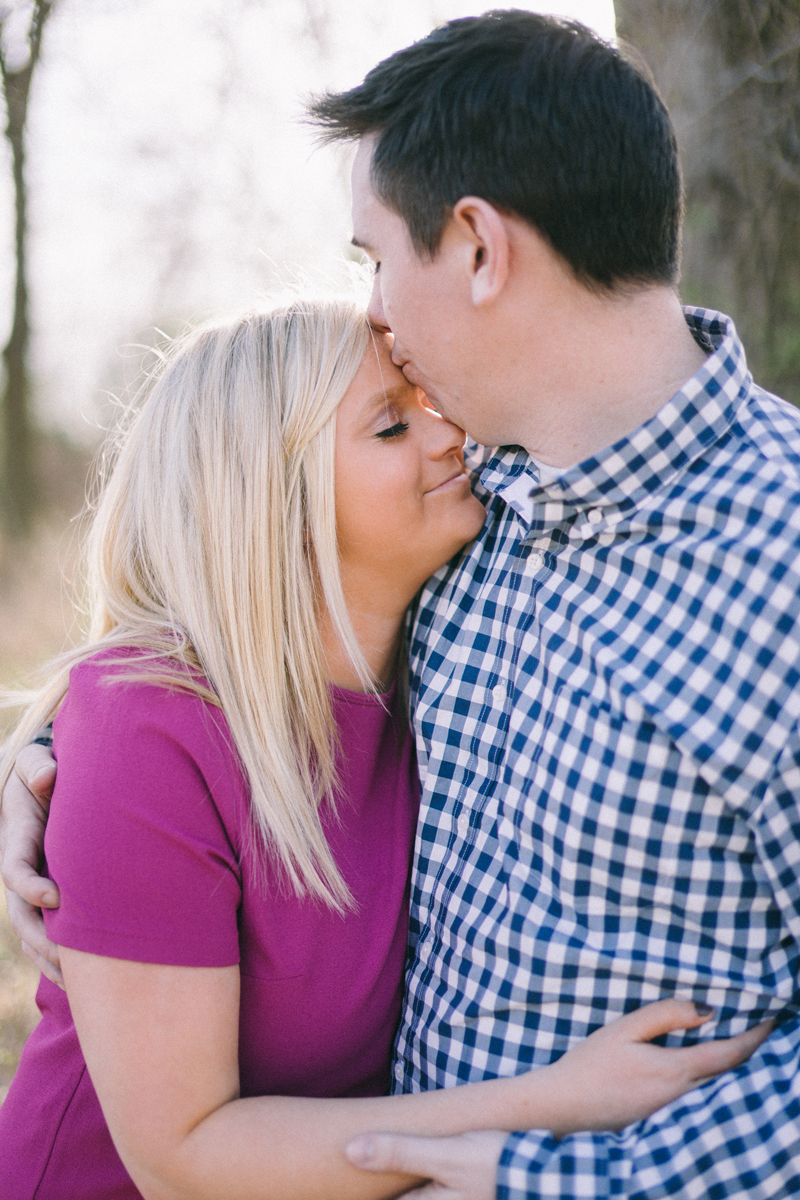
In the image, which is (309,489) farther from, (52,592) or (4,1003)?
(52,592)

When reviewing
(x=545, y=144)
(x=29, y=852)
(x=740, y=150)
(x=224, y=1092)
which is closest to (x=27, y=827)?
(x=29, y=852)

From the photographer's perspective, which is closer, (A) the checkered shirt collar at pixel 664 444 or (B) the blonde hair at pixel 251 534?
(A) the checkered shirt collar at pixel 664 444

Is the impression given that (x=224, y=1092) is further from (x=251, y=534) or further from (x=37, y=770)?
(x=251, y=534)

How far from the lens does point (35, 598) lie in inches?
253

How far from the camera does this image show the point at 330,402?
70.8 inches

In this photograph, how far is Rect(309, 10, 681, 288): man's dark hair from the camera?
5.34 feet

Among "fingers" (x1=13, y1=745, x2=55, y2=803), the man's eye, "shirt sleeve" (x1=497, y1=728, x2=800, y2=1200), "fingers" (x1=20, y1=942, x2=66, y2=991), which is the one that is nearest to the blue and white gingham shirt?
"shirt sleeve" (x1=497, y1=728, x2=800, y2=1200)

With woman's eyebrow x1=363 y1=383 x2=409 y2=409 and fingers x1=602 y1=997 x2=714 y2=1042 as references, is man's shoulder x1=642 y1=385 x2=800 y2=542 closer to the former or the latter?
woman's eyebrow x1=363 y1=383 x2=409 y2=409

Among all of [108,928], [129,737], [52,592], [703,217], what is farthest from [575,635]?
[52,592]

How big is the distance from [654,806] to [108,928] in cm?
84

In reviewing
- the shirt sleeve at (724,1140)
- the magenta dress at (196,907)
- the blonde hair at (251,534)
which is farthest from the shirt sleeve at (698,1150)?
the blonde hair at (251,534)

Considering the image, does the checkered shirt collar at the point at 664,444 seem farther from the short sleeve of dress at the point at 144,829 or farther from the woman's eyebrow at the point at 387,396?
the short sleeve of dress at the point at 144,829

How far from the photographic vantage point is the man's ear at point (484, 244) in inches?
64.5

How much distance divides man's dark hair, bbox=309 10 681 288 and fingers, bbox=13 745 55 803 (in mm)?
1208
